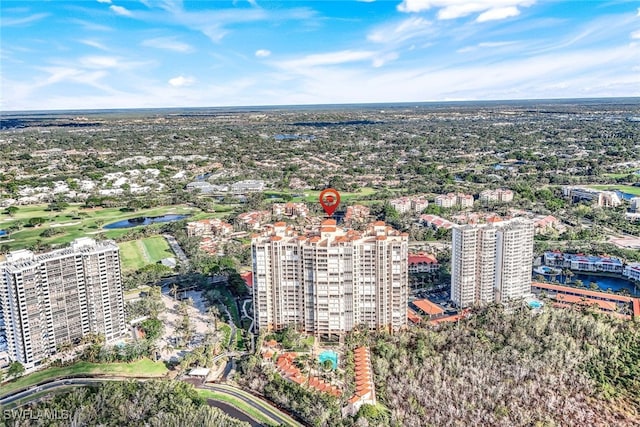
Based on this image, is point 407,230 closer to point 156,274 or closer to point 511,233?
point 511,233

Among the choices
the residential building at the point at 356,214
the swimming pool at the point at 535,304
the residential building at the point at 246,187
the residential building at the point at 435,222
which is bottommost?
the swimming pool at the point at 535,304

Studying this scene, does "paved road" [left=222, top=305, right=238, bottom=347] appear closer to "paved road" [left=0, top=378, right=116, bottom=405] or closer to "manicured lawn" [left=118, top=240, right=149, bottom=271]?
"paved road" [left=0, top=378, right=116, bottom=405]

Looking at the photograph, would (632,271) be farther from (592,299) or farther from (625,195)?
(625,195)

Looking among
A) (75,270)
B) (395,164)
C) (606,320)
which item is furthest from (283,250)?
(395,164)

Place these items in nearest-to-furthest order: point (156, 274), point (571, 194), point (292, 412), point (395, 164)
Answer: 1. point (292, 412)
2. point (156, 274)
3. point (571, 194)
4. point (395, 164)

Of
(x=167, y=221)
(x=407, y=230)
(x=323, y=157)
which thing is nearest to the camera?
(x=407, y=230)

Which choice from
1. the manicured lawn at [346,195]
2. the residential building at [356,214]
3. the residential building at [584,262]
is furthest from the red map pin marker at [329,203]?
the manicured lawn at [346,195]

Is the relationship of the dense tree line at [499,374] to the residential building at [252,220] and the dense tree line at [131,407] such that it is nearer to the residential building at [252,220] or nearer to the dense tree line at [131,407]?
the dense tree line at [131,407]
